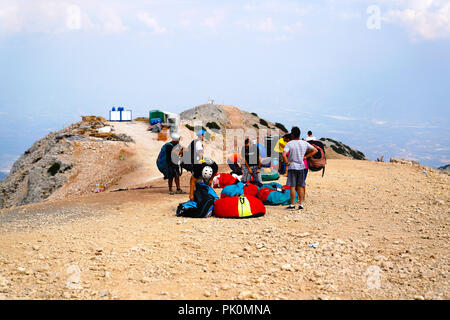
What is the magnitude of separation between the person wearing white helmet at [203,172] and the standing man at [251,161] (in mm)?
2007

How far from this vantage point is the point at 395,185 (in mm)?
16047

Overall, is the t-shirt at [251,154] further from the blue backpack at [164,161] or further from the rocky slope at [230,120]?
the rocky slope at [230,120]

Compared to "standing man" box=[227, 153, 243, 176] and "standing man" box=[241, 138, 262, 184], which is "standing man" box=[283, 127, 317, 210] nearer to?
"standing man" box=[241, 138, 262, 184]

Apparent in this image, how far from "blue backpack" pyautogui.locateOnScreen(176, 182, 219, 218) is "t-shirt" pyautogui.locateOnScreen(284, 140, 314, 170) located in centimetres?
204

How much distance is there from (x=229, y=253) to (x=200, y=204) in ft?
9.63

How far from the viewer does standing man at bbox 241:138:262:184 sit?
12633 mm

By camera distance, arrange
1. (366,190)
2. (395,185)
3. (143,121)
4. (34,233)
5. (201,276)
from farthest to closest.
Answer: (143,121) < (395,185) < (366,190) < (34,233) < (201,276)

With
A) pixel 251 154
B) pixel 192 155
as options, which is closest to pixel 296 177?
pixel 251 154

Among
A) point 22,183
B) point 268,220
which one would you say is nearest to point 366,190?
point 268,220

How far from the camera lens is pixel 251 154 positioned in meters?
12.6

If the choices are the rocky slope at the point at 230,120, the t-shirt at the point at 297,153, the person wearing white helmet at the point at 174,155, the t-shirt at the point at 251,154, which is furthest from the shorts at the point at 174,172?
the rocky slope at the point at 230,120

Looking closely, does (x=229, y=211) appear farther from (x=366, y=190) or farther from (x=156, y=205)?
(x=366, y=190)
